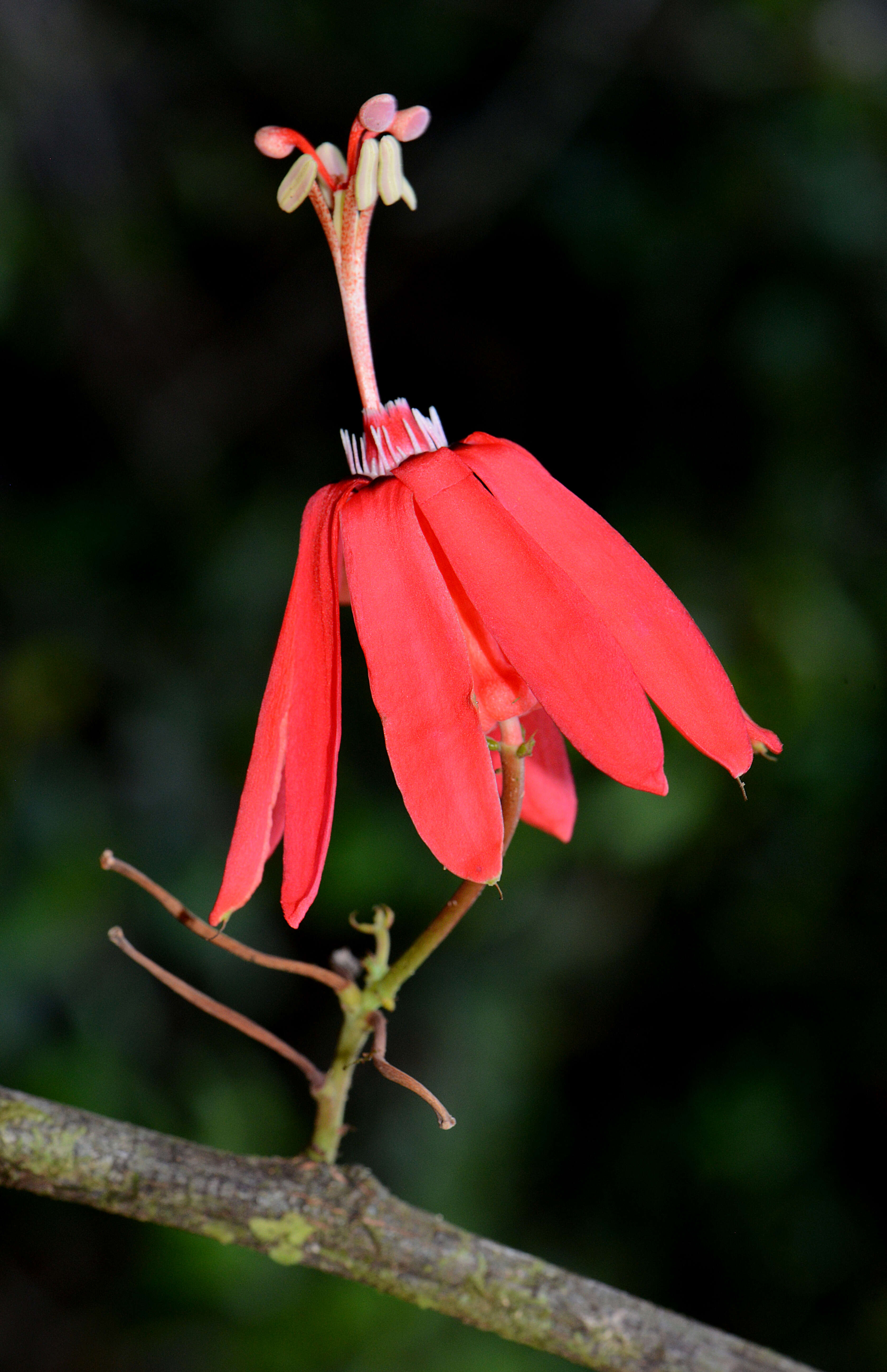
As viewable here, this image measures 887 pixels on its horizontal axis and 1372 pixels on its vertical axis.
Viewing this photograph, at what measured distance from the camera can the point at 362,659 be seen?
180 centimetres

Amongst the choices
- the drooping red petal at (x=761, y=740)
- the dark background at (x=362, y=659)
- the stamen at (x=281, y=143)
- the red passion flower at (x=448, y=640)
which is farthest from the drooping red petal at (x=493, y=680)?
the dark background at (x=362, y=659)

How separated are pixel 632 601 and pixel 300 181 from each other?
27 cm

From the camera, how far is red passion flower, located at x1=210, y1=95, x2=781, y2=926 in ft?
1.67

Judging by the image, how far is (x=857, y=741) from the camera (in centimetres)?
165

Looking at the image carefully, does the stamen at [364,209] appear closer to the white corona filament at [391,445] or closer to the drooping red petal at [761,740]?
the white corona filament at [391,445]

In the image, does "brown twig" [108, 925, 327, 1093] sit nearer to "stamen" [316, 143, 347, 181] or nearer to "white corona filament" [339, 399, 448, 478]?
"white corona filament" [339, 399, 448, 478]

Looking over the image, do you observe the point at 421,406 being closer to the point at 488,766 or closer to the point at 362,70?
the point at 362,70

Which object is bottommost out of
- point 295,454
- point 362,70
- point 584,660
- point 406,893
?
point 406,893

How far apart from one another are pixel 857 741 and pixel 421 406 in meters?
0.80

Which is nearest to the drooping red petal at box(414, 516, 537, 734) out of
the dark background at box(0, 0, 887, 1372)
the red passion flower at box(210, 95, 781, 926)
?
the red passion flower at box(210, 95, 781, 926)

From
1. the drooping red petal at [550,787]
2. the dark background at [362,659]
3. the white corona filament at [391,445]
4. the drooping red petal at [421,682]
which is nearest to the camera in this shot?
the drooping red petal at [421,682]

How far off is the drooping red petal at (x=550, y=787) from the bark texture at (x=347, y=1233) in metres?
0.23

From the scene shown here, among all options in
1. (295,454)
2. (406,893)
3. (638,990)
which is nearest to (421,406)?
(295,454)

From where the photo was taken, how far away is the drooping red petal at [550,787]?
0.71 m
